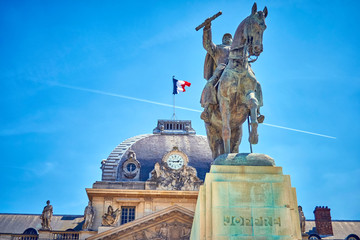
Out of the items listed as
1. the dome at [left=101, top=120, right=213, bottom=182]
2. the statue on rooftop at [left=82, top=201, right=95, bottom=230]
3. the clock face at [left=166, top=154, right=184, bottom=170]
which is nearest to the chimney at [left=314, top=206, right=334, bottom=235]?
the dome at [left=101, top=120, right=213, bottom=182]

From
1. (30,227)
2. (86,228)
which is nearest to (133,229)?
(86,228)

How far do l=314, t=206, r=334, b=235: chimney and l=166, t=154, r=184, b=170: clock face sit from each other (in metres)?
15.4

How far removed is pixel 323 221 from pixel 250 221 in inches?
1836

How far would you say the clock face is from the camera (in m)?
49.4

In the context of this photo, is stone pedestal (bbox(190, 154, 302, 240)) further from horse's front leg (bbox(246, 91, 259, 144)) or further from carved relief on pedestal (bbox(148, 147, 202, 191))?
carved relief on pedestal (bbox(148, 147, 202, 191))

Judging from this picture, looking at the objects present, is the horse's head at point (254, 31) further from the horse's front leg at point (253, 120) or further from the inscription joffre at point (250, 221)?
the inscription joffre at point (250, 221)

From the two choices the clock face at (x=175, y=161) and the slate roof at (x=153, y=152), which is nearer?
the clock face at (x=175, y=161)

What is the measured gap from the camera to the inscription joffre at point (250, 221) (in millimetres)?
7590

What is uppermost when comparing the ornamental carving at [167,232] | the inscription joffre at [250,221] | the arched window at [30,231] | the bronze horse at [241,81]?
the arched window at [30,231]

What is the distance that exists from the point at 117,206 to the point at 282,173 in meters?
41.2

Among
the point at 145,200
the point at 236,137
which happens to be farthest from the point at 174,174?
the point at 236,137

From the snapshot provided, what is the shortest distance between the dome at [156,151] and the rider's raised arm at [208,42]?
39607 mm

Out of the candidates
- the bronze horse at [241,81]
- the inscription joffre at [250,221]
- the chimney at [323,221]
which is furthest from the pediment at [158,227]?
the inscription joffre at [250,221]

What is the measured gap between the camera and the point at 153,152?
51781 millimetres
